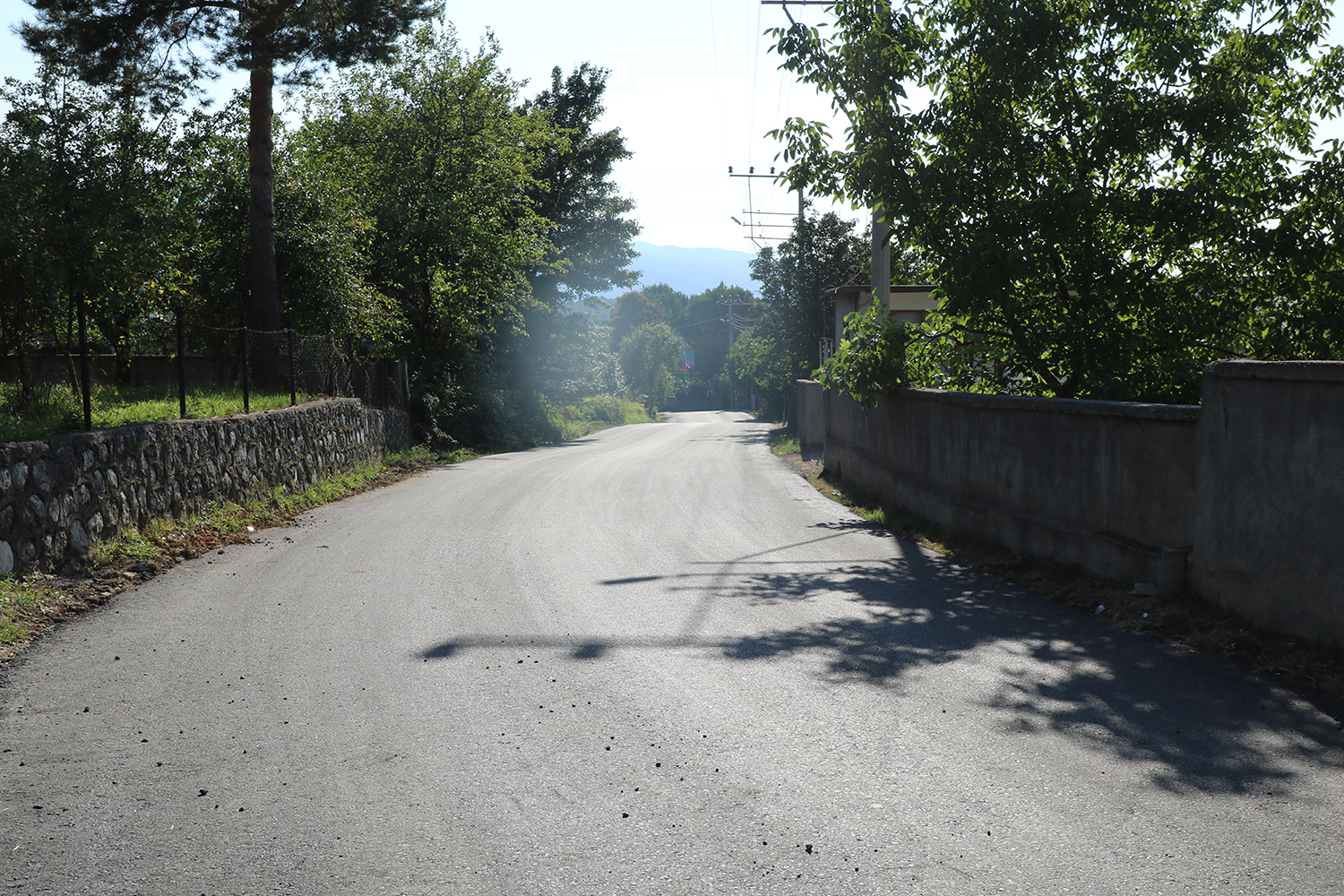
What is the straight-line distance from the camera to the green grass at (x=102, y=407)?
875 centimetres

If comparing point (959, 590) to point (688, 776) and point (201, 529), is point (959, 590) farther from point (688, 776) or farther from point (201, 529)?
→ point (201, 529)

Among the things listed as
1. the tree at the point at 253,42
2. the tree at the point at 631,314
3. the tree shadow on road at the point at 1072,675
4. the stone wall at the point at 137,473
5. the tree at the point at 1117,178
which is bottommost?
the tree shadow on road at the point at 1072,675

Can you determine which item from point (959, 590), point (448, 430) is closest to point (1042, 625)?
point (959, 590)

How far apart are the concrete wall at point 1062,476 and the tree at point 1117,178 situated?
1.25 metres

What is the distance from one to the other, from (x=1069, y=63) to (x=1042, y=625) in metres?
6.32

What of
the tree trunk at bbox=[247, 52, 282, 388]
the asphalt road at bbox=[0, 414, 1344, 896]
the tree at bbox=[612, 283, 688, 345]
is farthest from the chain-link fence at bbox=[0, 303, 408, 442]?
the tree at bbox=[612, 283, 688, 345]

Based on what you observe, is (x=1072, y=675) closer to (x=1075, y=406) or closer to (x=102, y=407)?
(x=1075, y=406)

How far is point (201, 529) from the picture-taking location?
10.4m

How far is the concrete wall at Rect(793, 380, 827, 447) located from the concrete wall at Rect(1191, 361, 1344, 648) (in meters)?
17.0

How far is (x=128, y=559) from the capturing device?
8672mm

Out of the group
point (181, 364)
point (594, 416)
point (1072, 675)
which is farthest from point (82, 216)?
point (594, 416)

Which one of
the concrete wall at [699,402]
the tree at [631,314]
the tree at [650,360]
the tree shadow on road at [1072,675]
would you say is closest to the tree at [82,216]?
the tree shadow on road at [1072,675]

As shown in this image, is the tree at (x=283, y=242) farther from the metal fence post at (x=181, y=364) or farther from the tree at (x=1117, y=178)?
the tree at (x=1117, y=178)

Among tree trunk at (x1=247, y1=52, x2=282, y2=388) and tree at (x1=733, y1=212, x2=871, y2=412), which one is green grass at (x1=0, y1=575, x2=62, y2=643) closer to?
tree trunk at (x1=247, y1=52, x2=282, y2=388)
